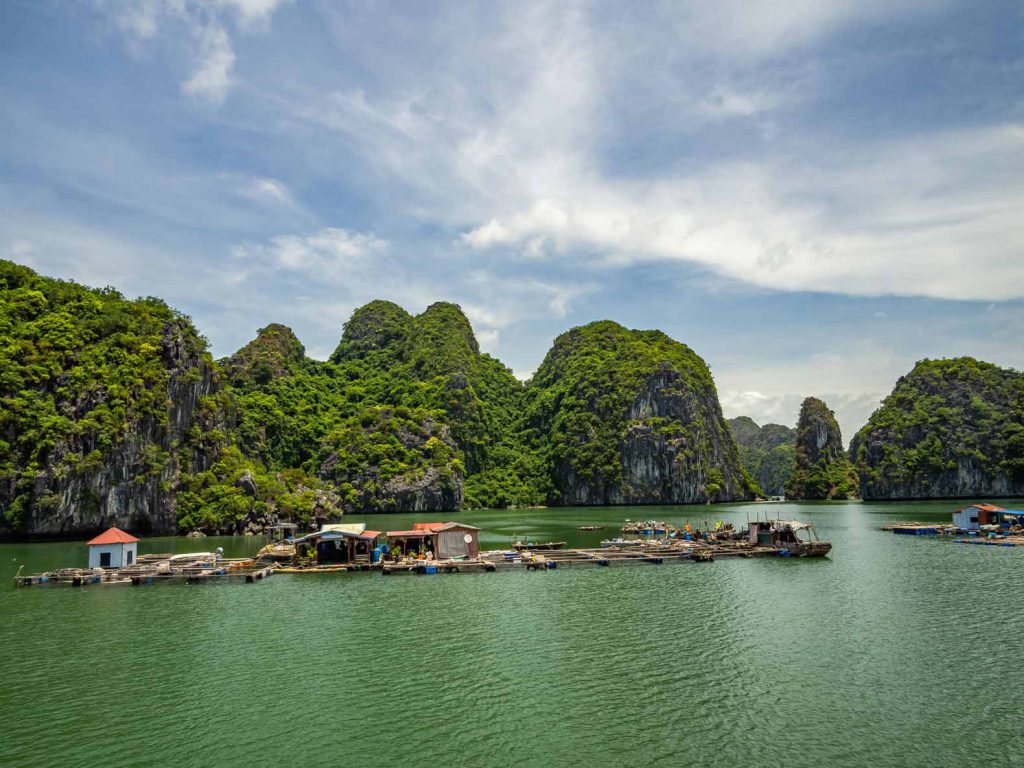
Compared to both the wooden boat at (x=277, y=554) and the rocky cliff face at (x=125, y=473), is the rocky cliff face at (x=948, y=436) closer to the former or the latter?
the wooden boat at (x=277, y=554)

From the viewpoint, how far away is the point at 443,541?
1688 inches

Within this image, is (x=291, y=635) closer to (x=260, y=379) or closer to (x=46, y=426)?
(x=46, y=426)

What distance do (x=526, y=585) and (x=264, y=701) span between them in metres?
19.6

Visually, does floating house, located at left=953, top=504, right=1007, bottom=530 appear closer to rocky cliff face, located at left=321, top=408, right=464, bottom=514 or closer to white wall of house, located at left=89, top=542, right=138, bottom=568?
white wall of house, located at left=89, top=542, right=138, bottom=568

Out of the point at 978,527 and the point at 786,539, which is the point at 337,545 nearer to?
the point at 786,539

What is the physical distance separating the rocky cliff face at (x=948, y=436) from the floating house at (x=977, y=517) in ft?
266

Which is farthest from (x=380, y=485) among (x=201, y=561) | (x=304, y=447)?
(x=201, y=561)

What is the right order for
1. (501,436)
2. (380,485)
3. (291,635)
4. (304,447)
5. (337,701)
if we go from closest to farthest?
(337,701) < (291,635) < (380,485) < (304,447) < (501,436)

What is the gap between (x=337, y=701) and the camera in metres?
17.0

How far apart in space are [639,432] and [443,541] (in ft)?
349

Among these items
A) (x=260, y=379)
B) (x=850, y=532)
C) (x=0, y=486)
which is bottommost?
(x=850, y=532)

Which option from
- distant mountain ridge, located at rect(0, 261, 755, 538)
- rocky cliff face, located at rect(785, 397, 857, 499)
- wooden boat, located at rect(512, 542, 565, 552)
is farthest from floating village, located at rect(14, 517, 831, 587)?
rocky cliff face, located at rect(785, 397, 857, 499)

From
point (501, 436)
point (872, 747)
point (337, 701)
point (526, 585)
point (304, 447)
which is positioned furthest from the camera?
point (501, 436)

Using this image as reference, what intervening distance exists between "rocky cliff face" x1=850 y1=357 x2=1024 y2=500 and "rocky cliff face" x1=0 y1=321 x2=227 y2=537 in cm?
13715
